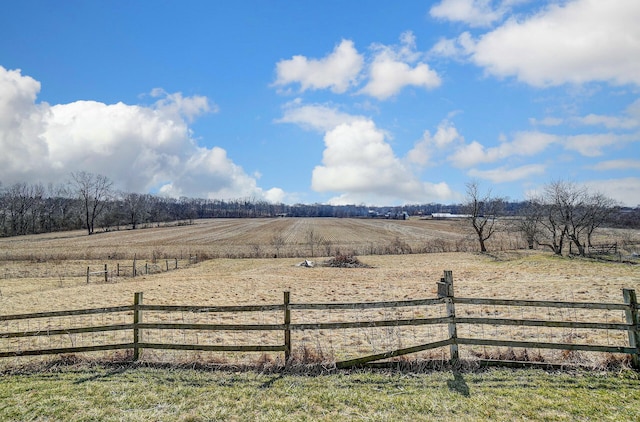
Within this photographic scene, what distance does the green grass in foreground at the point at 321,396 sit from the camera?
5.62 meters

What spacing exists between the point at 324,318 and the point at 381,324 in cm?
639

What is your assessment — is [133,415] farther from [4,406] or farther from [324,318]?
[324,318]

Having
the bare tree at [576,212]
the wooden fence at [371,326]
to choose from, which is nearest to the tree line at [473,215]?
the bare tree at [576,212]

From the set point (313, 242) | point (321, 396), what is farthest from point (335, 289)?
point (313, 242)

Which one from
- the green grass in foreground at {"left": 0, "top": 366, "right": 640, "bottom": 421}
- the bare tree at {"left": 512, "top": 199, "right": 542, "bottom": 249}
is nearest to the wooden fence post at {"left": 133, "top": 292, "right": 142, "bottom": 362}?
the green grass in foreground at {"left": 0, "top": 366, "right": 640, "bottom": 421}

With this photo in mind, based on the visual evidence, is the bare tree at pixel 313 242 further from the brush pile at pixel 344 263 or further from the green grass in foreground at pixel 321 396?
the green grass in foreground at pixel 321 396

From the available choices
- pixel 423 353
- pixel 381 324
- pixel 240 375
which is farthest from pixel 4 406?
pixel 423 353

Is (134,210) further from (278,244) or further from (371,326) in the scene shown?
(371,326)

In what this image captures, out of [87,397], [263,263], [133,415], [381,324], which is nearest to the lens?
[133,415]

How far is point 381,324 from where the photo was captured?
7.50 metres

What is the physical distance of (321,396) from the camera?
6.21 metres

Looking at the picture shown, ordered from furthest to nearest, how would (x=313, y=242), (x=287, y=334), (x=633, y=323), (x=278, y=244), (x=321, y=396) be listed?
1. (x=313, y=242)
2. (x=278, y=244)
3. (x=287, y=334)
4. (x=633, y=323)
5. (x=321, y=396)

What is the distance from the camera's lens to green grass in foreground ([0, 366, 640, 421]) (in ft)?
18.4

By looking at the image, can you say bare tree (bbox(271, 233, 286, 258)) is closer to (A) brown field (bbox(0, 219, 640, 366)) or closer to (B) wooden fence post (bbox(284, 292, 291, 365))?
(A) brown field (bbox(0, 219, 640, 366))
